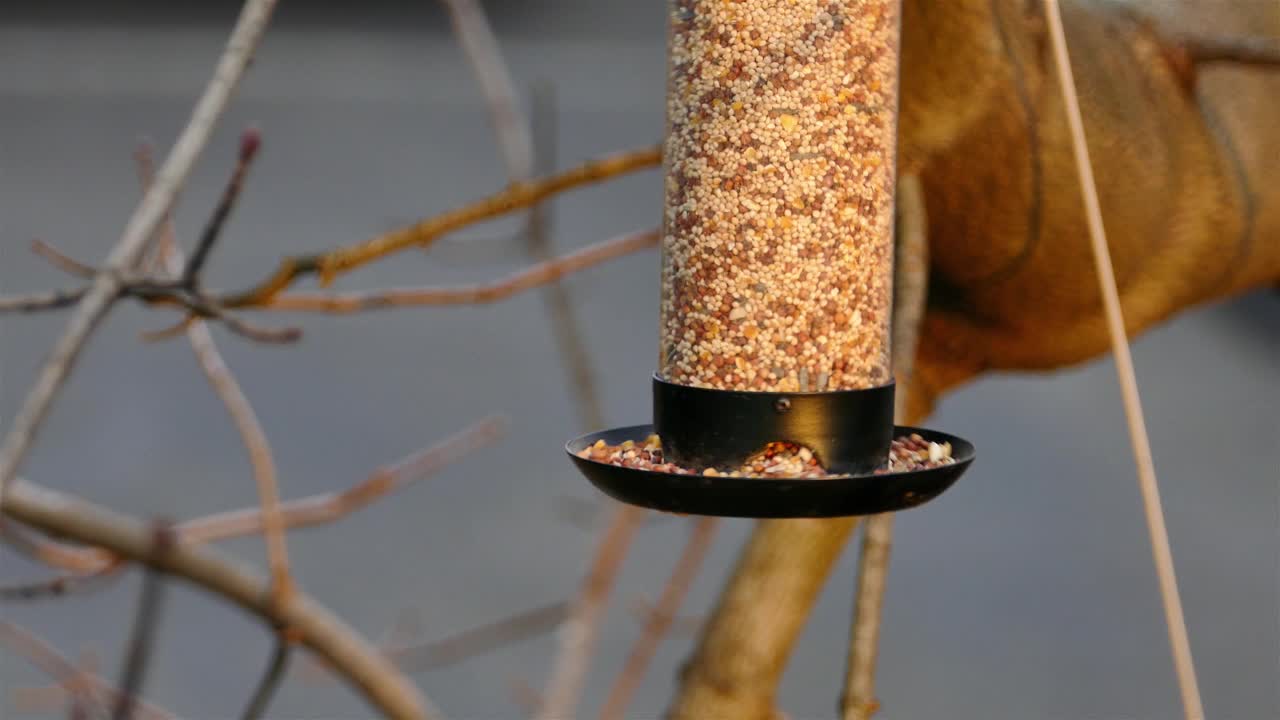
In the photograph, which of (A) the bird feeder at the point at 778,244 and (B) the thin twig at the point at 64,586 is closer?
(A) the bird feeder at the point at 778,244

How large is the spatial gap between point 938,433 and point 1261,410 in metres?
5.57

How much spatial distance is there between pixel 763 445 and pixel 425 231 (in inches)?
17.5

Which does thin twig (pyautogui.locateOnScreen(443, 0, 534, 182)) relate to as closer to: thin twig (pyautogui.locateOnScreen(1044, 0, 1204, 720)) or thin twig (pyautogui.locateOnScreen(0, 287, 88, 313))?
thin twig (pyautogui.locateOnScreen(0, 287, 88, 313))

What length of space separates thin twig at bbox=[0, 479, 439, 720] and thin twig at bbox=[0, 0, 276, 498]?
0.77 m

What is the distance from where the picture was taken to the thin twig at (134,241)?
599mm

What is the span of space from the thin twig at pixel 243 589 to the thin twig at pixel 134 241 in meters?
0.77

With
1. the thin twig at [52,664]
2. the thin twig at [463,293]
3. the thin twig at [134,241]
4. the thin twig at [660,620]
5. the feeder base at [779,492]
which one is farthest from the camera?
the thin twig at [660,620]

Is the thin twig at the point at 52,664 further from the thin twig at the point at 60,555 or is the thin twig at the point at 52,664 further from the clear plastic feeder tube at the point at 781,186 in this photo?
the clear plastic feeder tube at the point at 781,186

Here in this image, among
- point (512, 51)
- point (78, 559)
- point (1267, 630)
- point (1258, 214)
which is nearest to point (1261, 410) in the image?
point (1267, 630)

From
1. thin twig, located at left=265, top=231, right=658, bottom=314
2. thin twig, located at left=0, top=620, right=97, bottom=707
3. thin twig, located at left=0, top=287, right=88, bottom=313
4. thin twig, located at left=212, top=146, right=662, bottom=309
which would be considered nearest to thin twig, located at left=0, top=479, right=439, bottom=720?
thin twig, located at left=0, top=620, right=97, bottom=707

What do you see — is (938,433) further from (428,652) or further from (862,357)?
(428,652)

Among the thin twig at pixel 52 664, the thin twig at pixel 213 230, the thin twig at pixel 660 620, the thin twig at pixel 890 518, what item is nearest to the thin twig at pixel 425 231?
the thin twig at pixel 213 230

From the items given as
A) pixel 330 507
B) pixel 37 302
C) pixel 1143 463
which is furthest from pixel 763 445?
pixel 330 507

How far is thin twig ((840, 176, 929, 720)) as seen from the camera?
2.98ft
